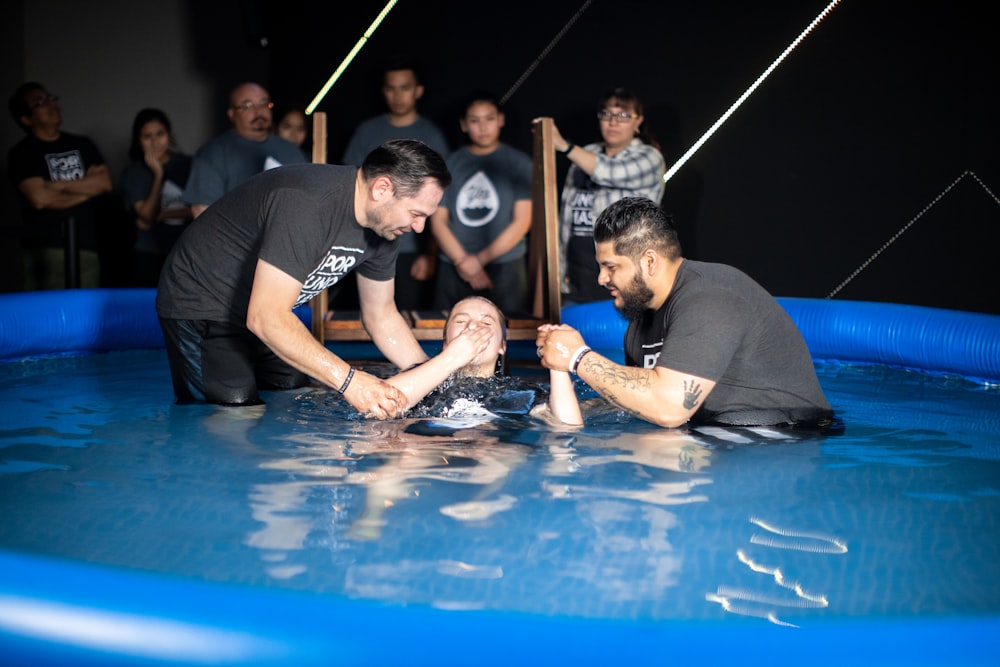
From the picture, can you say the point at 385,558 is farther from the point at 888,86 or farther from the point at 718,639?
the point at 888,86

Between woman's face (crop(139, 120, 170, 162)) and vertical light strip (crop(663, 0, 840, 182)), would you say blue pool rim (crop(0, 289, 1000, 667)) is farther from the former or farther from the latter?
vertical light strip (crop(663, 0, 840, 182))

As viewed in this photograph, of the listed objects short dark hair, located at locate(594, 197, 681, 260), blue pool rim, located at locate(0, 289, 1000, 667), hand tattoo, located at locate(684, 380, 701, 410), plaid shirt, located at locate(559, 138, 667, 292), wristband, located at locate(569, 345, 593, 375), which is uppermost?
plaid shirt, located at locate(559, 138, 667, 292)

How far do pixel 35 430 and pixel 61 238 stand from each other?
3.12 m

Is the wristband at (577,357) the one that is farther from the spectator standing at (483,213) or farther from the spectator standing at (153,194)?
the spectator standing at (153,194)

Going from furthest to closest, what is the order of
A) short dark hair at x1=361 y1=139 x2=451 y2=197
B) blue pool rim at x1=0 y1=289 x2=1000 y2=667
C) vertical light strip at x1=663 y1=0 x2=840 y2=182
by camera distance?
vertical light strip at x1=663 y1=0 x2=840 y2=182
short dark hair at x1=361 y1=139 x2=451 y2=197
blue pool rim at x1=0 y1=289 x2=1000 y2=667

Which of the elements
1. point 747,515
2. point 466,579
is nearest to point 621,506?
point 747,515

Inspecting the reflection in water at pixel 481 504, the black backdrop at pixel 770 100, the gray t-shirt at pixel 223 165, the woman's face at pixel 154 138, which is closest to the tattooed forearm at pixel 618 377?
the reflection in water at pixel 481 504

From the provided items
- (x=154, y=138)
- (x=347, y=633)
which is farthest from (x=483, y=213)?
(x=347, y=633)

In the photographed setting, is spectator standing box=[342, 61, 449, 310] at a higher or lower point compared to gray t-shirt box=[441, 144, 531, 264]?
higher

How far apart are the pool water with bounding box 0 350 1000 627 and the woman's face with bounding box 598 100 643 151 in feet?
6.54

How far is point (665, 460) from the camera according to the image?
→ 3182 millimetres

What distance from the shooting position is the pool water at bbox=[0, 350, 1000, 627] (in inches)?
84.2

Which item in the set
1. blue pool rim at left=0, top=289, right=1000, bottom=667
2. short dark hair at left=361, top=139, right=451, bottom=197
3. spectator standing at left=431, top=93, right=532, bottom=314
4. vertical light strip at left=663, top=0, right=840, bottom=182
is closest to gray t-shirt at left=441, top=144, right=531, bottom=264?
spectator standing at left=431, top=93, right=532, bottom=314

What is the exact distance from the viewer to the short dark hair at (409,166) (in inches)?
130
